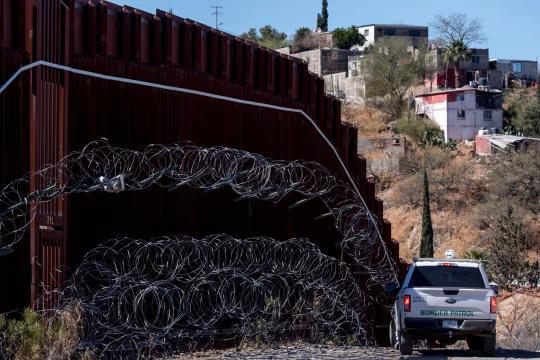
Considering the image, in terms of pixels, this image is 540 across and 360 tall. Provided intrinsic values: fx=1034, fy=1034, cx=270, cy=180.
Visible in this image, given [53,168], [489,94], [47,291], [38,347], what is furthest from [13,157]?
[489,94]

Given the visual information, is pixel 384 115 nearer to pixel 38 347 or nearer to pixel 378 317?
pixel 378 317

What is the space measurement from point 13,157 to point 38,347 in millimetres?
3856

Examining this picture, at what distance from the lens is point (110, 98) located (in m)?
19.3

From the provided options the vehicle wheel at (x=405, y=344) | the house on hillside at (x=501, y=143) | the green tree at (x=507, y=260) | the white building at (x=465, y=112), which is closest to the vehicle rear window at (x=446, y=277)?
the vehicle wheel at (x=405, y=344)

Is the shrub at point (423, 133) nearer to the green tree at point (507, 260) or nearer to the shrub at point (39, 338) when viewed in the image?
the green tree at point (507, 260)

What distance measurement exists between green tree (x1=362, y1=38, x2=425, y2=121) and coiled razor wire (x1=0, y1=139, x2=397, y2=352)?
6899 centimetres

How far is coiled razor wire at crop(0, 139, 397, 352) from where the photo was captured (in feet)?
54.8

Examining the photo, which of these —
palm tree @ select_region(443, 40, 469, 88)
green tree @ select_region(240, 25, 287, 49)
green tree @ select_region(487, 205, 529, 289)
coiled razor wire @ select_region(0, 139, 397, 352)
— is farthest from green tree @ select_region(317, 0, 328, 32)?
coiled razor wire @ select_region(0, 139, 397, 352)

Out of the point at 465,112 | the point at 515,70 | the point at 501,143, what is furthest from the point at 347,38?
the point at 501,143

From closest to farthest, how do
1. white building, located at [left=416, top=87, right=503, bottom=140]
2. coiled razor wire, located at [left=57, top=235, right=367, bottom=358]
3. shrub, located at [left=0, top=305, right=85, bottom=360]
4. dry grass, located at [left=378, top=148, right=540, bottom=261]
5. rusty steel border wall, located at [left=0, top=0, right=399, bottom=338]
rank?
shrub, located at [left=0, top=305, right=85, bottom=360]
coiled razor wire, located at [left=57, top=235, right=367, bottom=358]
rusty steel border wall, located at [left=0, top=0, right=399, bottom=338]
dry grass, located at [left=378, top=148, right=540, bottom=261]
white building, located at [left=416, top=87, right=503, bottom=140]

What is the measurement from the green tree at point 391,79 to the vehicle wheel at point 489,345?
74.8m

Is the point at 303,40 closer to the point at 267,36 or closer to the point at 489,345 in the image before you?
the point at 267,36

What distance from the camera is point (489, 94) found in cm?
8919

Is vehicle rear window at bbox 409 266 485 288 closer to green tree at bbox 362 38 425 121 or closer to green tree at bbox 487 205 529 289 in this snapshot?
green tree at bbox 487 205 529 289
